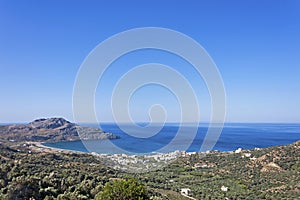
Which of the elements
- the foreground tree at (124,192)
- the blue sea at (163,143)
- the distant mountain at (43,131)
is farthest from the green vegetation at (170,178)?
the distant mountain at (43,131)

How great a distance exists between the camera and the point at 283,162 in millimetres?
24109

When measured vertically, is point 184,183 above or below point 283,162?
below

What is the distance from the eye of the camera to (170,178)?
24.7 meters

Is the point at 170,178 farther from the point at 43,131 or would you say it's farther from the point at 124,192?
the point at 43,131

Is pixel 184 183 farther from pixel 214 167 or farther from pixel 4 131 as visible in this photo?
pixel 4 131

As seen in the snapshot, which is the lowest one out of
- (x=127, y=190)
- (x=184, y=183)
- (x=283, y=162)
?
(x=184, y=183)

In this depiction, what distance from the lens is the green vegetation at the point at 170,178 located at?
964 centimetres

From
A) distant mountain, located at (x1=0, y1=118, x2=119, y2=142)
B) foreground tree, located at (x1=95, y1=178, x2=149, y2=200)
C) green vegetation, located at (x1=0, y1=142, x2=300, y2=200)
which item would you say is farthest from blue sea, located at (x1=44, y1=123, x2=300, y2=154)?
distant mountain, located at (x1=0, y1=118, x2=119, y2=142)

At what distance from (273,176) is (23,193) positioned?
20.3 metres

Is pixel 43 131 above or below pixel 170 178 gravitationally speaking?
above

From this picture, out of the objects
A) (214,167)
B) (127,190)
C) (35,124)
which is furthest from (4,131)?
(127,190)

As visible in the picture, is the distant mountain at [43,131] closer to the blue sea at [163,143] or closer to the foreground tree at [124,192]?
the blue sea at [163,143]

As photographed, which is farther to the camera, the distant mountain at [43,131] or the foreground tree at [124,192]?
the distant mountain at [43,131]

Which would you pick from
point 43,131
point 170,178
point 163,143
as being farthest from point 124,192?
point 43,131
